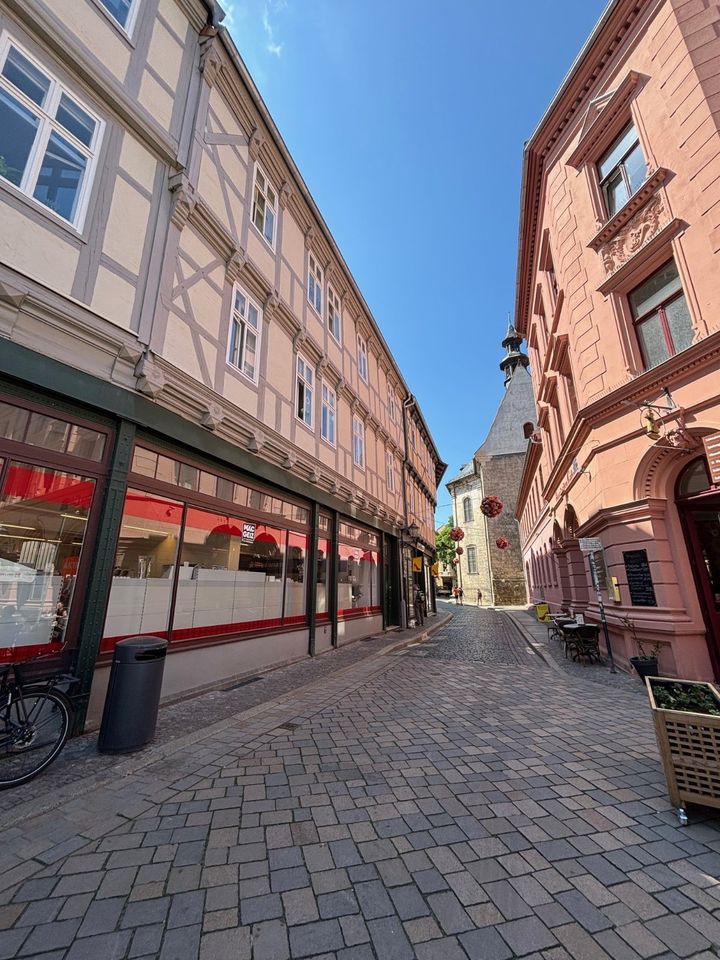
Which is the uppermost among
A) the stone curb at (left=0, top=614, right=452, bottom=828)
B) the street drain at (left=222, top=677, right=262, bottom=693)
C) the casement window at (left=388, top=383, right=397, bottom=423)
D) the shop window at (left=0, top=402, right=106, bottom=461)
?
the casement window at (left=388, top=383, right=397, bottom=423)

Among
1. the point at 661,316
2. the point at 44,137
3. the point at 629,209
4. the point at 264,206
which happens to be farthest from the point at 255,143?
the point at 661,316

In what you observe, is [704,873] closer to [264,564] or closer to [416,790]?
[416,790]

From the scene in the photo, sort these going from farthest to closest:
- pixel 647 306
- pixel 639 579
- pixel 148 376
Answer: pixel 647 306 < pixel 639 579 < pixel 148 376

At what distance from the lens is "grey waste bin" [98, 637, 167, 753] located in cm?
416

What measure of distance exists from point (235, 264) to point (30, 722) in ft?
25.0

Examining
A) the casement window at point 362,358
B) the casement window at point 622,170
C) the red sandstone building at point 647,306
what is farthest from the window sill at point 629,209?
the casement window at point 362,358

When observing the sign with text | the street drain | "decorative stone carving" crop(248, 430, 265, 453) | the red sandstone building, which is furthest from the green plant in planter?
"decorative stone carving" crop(248, 430, 265, 453)

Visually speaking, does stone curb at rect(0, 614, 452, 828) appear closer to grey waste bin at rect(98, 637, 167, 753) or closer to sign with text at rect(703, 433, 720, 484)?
grey waste bin at rect(98, 637, 167, 753)

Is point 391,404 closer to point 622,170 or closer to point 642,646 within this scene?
point 622,170

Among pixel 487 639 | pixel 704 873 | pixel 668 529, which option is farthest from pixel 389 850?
pixel 487 639

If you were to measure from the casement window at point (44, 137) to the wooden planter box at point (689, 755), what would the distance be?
314 inches

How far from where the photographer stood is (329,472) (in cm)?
1138

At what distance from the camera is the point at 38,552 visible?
463 cm

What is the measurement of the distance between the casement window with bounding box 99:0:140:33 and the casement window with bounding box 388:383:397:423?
13416 millimetres
